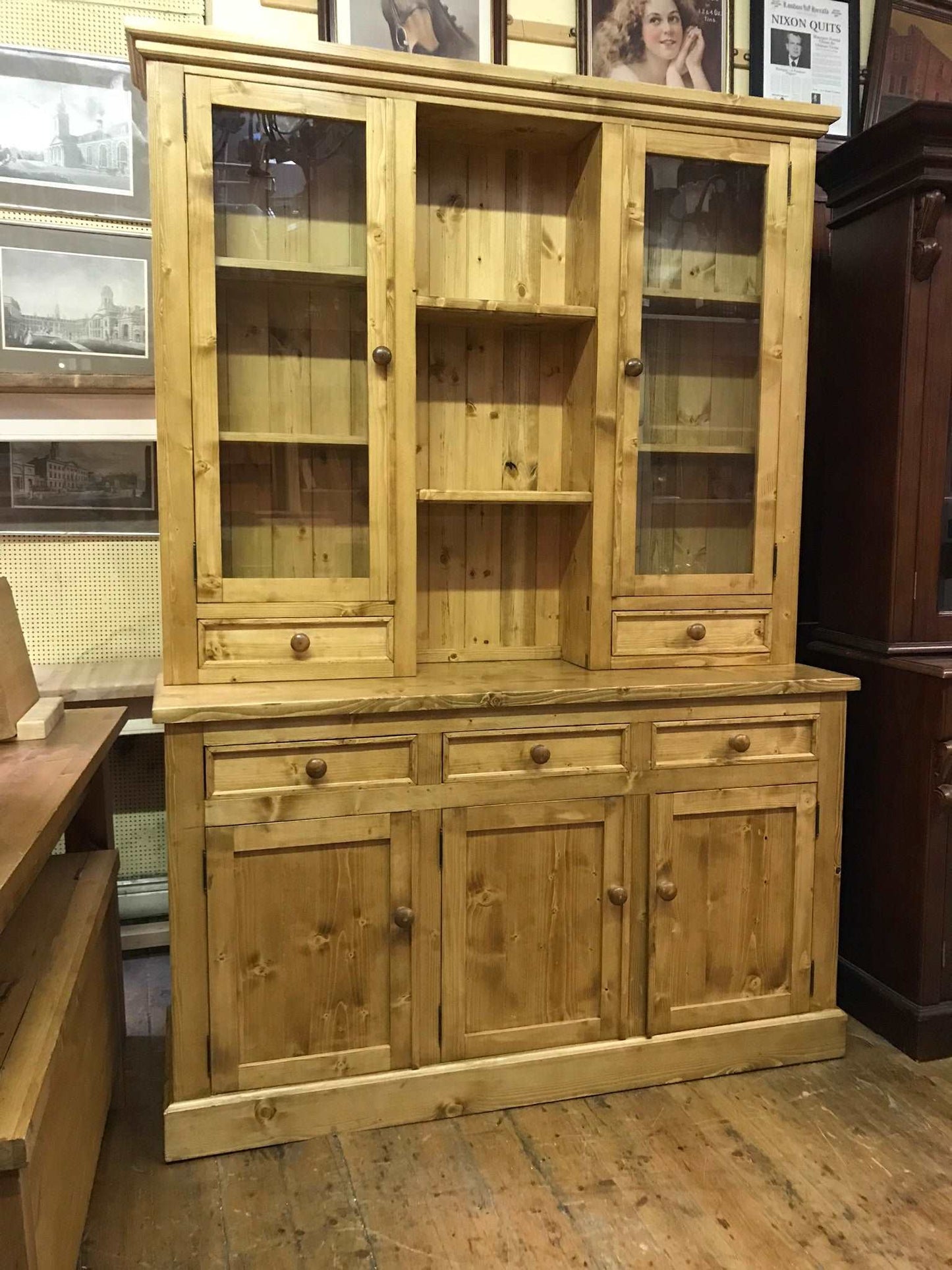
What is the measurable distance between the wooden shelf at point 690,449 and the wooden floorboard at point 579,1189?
4.69 ft

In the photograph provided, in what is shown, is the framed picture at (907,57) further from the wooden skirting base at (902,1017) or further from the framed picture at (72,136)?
the wooden skirting base at (902,1017)

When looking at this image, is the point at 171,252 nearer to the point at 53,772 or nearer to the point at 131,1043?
the point at 53,772

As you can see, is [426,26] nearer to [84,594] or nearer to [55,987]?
[84,594]

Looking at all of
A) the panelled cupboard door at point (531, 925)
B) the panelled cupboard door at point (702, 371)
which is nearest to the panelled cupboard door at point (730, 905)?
the panelled cupboard door at point (531, 925)

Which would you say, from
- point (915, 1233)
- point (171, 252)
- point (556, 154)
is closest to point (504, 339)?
point (556, 154)

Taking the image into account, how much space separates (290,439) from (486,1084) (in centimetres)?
142

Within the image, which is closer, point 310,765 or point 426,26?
point 310,765

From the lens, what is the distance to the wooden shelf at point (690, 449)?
219 centimetres

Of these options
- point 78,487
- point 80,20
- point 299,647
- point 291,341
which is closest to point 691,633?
point 299,647

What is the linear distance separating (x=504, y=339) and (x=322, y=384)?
513mm

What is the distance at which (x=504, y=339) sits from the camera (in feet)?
7.53

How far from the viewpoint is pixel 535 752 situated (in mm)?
1960

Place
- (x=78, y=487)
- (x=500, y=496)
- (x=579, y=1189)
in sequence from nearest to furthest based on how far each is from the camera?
(x=579, y=1189)
(x=500, y=496)
(x=78, y=487)

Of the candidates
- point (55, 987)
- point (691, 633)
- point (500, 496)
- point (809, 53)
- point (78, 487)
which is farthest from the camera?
point (809, 53)
